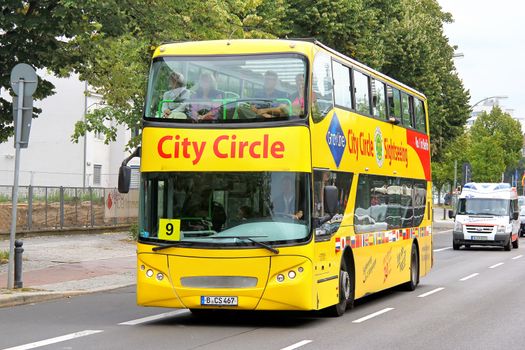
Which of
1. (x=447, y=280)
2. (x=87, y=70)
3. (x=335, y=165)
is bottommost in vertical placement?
(x=447, y=280)

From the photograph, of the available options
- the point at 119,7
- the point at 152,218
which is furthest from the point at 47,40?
the point at 152,218

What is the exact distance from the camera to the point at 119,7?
21.8 m

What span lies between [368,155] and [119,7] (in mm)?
7682

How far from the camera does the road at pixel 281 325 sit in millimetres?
12023

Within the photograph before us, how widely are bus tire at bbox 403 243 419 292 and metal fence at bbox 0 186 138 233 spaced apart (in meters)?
14.5

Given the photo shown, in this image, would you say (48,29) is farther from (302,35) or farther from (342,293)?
(302,35)

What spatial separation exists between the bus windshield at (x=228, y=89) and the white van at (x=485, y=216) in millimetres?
25208

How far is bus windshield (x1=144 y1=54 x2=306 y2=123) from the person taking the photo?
44.3ft

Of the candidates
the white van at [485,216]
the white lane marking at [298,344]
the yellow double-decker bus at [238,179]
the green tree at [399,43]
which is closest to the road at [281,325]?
the white lane marking at [298,344]

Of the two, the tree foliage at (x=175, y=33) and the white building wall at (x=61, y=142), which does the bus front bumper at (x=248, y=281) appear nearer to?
the tree foliage at (x=175, y=33)

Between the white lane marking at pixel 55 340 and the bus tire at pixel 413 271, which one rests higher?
the bus tire at pixel 413 271

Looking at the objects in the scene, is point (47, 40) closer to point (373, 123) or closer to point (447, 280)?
point (373, 123)

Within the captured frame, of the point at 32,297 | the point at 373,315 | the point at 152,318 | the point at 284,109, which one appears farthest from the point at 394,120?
the point at 32,297

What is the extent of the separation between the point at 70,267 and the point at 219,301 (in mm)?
10827
